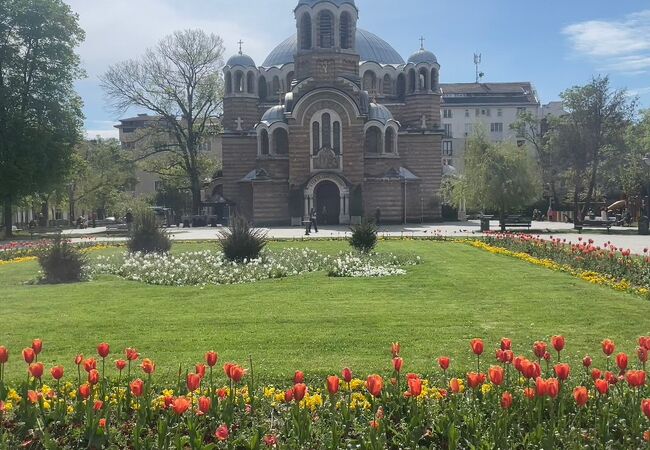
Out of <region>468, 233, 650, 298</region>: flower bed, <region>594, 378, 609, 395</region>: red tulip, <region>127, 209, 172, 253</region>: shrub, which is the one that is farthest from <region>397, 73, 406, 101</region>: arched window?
<region>594, 378, 609, 395</region>: red tulip

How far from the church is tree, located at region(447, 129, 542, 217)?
321 inches

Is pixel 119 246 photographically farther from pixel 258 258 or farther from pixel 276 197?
pixel 276 197

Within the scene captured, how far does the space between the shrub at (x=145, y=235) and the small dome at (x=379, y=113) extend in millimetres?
27949

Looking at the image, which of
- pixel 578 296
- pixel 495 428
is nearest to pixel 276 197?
pixel 578 296

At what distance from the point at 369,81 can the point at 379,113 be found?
253 inches

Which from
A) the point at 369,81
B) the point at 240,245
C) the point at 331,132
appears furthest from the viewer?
the point at 369,81

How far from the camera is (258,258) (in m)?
17.1

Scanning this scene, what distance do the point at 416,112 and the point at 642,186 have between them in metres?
17.1

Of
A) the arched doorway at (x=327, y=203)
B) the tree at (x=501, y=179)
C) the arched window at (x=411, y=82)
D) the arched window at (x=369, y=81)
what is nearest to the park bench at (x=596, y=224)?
the tree at (x=501, y=179)

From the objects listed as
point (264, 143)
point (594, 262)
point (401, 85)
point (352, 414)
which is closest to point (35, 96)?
point (264, 143)

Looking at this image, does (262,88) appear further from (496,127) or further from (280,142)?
(496,127)

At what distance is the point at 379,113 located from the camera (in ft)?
149

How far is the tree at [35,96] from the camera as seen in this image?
110ft

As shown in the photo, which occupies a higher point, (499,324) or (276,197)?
(276,197)
